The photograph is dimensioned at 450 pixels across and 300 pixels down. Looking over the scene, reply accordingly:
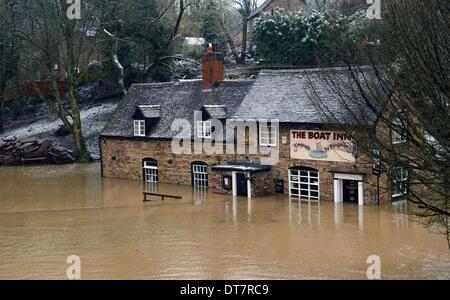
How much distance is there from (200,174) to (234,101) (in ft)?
13.4

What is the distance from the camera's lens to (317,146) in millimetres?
30359

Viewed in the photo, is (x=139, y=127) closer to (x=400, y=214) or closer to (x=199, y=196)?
(x=199, y=196)

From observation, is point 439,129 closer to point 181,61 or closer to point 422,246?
point 422,246

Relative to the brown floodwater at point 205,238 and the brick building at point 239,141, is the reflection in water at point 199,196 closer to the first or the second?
the brown floodwater at point 205,238

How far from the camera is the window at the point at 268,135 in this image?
105ft

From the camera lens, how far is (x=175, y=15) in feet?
182

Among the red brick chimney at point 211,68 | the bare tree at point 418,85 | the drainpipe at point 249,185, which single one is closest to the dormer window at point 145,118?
the red brick chimney at point 211,68

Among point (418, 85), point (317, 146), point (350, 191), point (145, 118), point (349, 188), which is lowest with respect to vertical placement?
point (350, 191)

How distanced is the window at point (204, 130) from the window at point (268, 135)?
3091 millimetres

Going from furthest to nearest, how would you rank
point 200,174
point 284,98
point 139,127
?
point 139,127 → point 200,174 → point 284,98

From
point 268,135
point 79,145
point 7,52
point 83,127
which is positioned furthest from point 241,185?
point 7,52

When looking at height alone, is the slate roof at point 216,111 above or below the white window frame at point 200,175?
above

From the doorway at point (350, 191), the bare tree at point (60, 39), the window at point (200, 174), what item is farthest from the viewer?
the bare tree at point (60, 39)

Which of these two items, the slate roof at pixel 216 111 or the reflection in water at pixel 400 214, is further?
the slate roof at pixel 216 111
